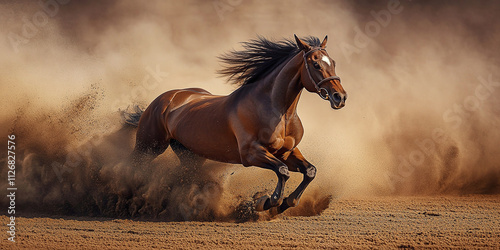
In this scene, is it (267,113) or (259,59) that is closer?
(267,113)

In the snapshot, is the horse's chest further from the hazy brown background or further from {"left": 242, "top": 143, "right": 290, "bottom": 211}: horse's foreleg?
the hazy brown background

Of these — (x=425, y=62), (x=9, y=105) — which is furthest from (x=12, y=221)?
(x=425, y=62)

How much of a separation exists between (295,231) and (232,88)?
5.68m

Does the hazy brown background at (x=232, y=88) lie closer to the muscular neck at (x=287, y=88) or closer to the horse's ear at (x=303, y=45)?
the muscular neck at (x=287, y=88)

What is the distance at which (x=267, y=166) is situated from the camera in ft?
17.9

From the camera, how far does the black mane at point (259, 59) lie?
5992mm

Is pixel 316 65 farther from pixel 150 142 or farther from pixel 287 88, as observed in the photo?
pixel 150 142

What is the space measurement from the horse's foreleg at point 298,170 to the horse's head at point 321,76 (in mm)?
899

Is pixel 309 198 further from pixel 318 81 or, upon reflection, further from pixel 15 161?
pixel 15 161

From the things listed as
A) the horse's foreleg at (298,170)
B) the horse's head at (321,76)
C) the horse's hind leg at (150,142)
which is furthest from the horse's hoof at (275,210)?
the horse's hind leg at (150,142)

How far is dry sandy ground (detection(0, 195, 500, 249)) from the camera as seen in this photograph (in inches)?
192

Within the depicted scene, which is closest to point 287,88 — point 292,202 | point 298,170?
point 298,170

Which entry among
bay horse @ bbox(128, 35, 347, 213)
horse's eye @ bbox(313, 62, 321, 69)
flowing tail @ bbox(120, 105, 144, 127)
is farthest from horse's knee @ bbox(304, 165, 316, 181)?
flowing tail @ bbox(120, 105, 144, 127)

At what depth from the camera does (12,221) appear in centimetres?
614
